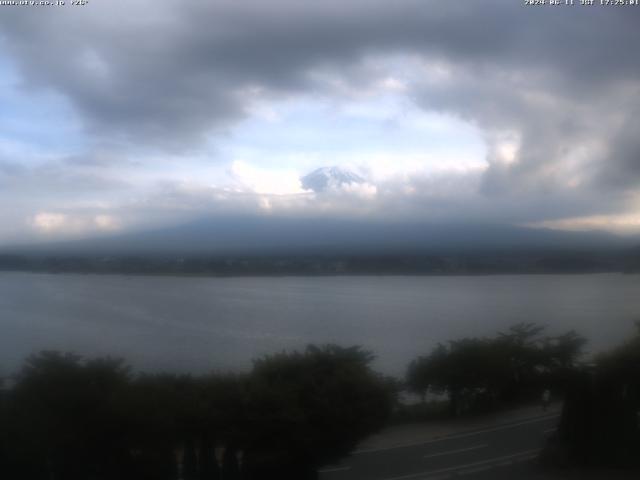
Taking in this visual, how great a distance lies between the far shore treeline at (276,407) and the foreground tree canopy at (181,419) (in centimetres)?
1

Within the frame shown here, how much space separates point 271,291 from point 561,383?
5815mm

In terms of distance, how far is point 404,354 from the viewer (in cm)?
865

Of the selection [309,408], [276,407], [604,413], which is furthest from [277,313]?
[604,413]

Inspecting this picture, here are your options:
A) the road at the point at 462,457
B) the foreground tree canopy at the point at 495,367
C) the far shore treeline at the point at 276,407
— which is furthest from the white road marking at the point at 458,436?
the foreground tree canopy at the point at 495,367

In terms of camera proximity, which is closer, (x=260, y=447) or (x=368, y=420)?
(x=260, y=447)

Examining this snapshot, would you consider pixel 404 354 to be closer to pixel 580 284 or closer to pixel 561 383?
pixel 561 383

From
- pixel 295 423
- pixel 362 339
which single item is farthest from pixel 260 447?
pixel 362 339

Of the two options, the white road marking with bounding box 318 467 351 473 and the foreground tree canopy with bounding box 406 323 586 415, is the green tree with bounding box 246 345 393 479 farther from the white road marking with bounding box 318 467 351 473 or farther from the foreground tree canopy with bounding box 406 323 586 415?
the foreground tree canopy with bounding box 406 323 586 415

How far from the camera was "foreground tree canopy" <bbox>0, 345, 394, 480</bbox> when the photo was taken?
6.07 metres

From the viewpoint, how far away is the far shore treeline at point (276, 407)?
20.3 feet

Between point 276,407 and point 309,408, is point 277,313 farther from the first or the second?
point 276,407

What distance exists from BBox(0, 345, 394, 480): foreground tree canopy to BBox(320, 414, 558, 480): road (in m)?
0.31

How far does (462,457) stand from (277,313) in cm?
482


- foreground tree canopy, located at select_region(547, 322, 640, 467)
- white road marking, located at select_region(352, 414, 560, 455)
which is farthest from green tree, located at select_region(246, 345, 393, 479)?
foreground tree canopy, located at select_region(547, 322, 640, 467)
